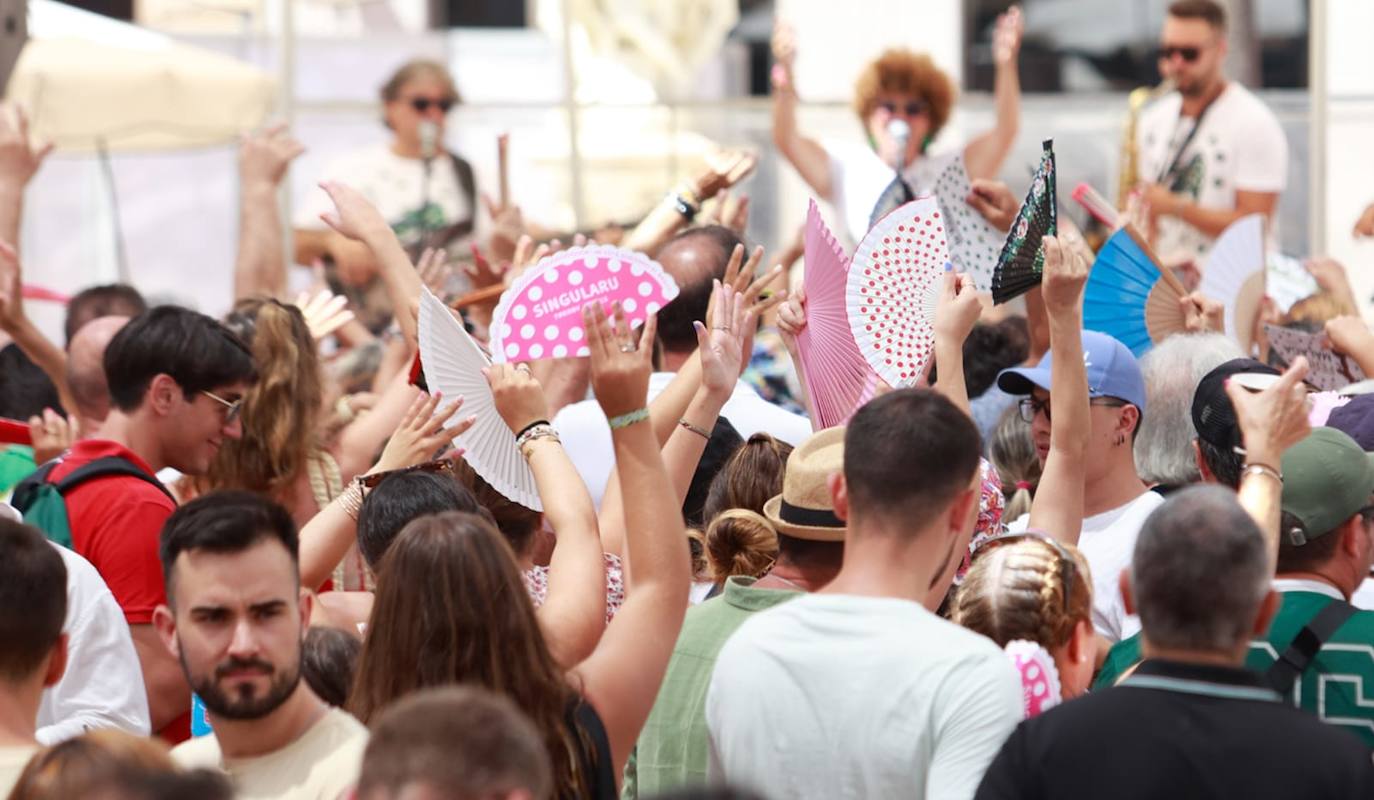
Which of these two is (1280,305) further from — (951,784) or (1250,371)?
(951,784)

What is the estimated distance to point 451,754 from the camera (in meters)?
2.41

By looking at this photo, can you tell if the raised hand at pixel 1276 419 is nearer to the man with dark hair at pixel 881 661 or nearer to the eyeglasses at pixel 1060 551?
the eyeglasses at pixel 1060 551

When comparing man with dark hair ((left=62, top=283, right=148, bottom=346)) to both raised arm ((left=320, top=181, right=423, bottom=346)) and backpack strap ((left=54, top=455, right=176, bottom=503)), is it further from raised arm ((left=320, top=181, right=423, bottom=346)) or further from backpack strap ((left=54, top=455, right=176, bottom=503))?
backpack strap ((left=54, top=455, right=176, bottom=503))

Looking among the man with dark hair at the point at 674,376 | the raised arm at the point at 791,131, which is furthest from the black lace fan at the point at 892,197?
the raised arm at the point at 791,131

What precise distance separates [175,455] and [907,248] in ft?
5.79

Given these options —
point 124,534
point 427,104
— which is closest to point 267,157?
point 427,104

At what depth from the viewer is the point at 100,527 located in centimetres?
444

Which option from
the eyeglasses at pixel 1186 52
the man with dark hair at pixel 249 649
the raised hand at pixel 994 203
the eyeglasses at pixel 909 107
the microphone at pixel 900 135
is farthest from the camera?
the eyeglasses at pixel 1186 52

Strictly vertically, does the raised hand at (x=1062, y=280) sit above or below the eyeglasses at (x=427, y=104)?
below

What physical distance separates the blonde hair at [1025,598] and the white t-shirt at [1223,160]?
5161 mm

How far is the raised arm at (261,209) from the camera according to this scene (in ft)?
23.9

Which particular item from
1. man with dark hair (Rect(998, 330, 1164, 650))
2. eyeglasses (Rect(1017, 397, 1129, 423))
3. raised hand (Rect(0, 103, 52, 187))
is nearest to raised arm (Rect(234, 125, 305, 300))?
raised hand (Rect(0, 103, 52, 187))

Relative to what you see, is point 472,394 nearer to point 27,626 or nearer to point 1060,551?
point 27,626

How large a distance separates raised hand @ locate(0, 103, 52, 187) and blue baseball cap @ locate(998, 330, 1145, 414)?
11.7 ft
